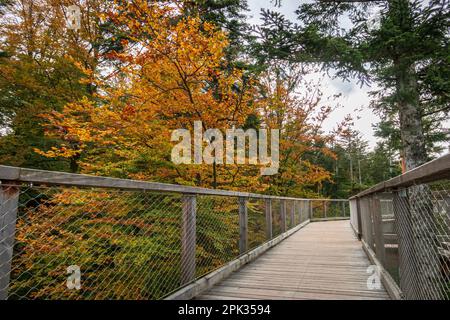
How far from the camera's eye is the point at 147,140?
7266 mm

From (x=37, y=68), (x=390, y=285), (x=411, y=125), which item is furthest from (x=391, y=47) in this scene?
(x=37, y=68)

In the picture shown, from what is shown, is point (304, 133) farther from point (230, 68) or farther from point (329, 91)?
point (230, 68)

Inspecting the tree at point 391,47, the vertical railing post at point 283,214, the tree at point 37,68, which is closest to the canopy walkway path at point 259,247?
the vertical railing post at point 283,214

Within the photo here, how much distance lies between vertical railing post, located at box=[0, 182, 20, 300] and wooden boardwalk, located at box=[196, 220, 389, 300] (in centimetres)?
223

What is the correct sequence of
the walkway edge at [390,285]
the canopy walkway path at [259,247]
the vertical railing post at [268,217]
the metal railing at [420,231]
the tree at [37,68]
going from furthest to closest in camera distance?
the tree at [37,68] → the vertical railing post at [268,217] → the walkway edge at [390,285] → the metal railing at [420,231] → the canopy walkway path at [259,247]

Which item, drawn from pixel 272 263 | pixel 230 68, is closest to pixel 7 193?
pixel 272 263

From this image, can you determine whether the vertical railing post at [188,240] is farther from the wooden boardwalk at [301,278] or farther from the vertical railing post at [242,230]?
the vertical railing post at [242,230]

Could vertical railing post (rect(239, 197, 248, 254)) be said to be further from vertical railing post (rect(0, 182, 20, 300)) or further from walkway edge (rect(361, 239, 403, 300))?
vertical railing post (rect(0, 182, 20, 300))

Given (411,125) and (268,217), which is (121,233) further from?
(411,125)

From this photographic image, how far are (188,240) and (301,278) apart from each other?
1977 mm

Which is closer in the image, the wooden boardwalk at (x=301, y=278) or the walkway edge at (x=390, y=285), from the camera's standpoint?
the walkway edge at (x=390, y=285)

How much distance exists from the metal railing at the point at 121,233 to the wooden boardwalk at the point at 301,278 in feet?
1.40

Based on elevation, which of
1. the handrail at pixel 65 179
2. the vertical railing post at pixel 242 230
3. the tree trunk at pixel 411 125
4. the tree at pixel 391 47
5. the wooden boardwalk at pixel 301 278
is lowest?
the wooden boardwalk at pixel 301 278

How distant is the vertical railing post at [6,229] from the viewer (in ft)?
4.48
